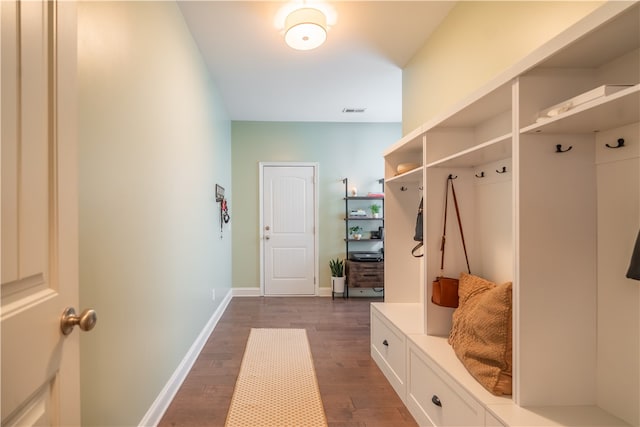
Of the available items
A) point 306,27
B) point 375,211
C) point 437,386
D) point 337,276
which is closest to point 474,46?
point 306,27

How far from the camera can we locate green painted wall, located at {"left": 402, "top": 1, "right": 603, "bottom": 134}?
1.42 metres

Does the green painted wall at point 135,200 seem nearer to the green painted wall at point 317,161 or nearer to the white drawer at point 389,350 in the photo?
the white drawer at point 389,350

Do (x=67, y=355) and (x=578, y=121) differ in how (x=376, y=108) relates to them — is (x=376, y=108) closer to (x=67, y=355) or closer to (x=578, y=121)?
(x=578, y=121)

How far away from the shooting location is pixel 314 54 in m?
2.72

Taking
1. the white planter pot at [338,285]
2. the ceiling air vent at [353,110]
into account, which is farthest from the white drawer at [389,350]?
the ceiling air vent at [353,110]

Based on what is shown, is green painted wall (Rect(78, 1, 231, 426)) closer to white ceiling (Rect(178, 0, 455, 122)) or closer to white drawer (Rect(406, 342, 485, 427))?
white ceiling (Rect(178, 0, 455, 122))

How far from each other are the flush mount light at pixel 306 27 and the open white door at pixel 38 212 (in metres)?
1.57

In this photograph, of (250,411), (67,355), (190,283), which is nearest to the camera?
(67,355)

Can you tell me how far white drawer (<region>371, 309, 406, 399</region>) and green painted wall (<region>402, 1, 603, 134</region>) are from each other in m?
1.66

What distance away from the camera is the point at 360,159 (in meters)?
4.76

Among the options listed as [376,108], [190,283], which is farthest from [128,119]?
[376,108]

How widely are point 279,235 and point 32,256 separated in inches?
162

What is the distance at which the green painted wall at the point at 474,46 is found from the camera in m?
1.42

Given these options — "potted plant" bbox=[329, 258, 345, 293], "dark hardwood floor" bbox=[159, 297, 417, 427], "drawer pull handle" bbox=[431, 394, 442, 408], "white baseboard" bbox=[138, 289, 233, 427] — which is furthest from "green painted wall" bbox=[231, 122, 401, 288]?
"drawer pull handle" bbox=[431, 394, 442, 408]
